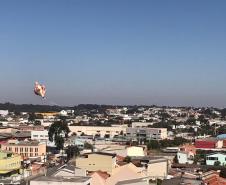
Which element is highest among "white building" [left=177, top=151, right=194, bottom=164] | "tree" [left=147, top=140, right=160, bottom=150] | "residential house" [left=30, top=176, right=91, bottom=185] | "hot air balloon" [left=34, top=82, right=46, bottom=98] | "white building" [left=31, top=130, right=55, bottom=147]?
"hot air balloon" [left=34, top=82, right=46, bottom=98]

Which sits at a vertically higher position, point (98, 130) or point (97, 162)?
point (98, 130)

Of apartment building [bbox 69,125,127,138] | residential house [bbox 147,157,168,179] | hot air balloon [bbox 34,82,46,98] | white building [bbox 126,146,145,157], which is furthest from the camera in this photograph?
apartment building [bbox 69,125,127,138]

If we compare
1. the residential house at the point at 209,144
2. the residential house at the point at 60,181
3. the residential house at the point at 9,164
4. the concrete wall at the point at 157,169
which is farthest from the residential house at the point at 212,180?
the residential house at the point at 209,144

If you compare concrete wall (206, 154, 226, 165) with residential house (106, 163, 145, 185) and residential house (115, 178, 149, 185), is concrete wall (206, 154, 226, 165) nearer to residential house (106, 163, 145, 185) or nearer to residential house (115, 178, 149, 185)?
residential house (106, 163, 145, 185)

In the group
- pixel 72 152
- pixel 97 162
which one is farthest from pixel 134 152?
pixel 97 162

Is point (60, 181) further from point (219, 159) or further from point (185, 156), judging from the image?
point (185, 156)

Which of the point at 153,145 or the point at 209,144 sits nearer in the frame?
the point at 209,144

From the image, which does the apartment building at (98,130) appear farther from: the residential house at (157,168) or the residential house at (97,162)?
the residential house at (97,162)

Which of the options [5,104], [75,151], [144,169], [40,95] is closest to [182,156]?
[75,151]

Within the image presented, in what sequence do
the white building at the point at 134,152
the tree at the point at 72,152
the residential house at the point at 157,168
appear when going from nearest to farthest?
the residential house at the point at 157,168 < the white building at the point at 134,152 < the tree at the point at 72,152

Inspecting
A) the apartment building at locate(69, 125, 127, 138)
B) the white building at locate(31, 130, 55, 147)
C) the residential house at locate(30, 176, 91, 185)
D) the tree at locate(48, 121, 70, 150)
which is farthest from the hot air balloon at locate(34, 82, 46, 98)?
the apartment building at locate(69, 125, 127, 138)

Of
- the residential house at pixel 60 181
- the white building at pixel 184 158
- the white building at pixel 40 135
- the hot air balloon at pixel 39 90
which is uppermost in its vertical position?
the hot air balloon at pixel 39 90
